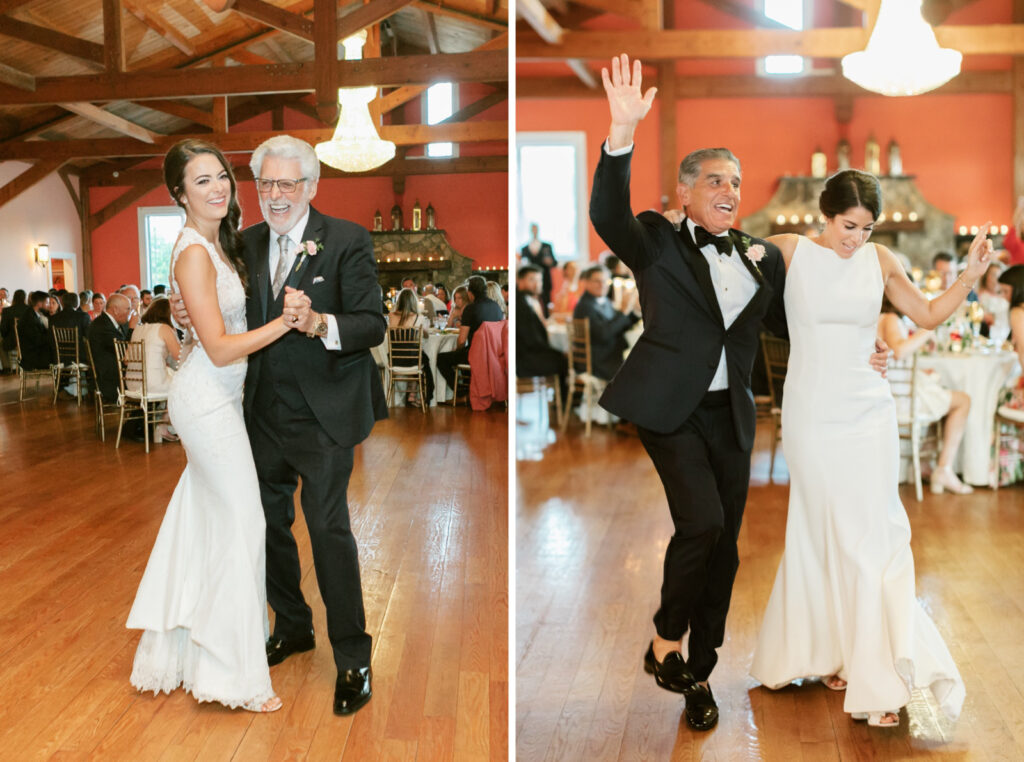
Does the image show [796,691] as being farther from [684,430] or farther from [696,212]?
[696,212]

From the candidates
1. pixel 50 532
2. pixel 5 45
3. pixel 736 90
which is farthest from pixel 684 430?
pixel 736 90

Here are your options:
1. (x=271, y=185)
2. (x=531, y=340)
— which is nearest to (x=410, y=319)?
(x=271, y=185)

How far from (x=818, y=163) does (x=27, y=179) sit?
33.0 ft

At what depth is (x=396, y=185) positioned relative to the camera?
251cm

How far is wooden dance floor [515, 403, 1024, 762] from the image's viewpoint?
2.35 m

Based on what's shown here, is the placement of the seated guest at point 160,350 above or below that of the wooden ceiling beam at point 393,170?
below

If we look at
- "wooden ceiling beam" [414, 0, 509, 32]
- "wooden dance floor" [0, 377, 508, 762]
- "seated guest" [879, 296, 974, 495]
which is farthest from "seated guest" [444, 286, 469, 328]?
"seated guest" [879, 296, 974, 495]

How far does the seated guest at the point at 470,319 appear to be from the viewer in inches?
100

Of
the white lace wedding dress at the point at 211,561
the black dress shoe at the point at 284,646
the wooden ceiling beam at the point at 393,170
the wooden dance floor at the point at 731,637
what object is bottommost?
the wooden dance floor at the point at 731,637

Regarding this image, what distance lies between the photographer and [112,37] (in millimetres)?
2549

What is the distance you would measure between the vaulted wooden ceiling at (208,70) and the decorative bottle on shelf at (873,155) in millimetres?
9404

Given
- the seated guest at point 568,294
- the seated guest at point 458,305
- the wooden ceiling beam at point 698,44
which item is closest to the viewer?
the seated guest at point 458,305

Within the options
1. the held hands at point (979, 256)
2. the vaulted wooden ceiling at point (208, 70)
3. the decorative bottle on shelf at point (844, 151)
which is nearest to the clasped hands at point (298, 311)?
the vaulted wooden ceiling at point (208, 70)

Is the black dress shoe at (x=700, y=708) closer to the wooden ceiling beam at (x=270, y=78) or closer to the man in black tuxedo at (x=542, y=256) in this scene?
the wooden ceiling beam at (x=270, y=78)
